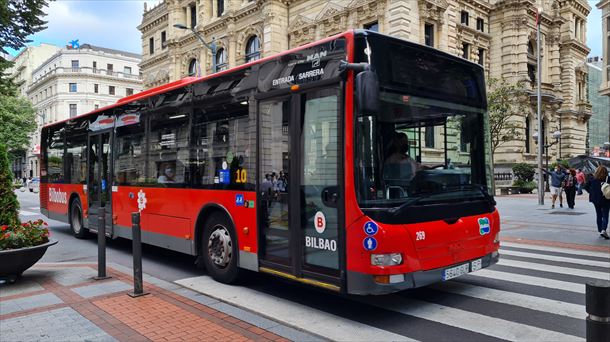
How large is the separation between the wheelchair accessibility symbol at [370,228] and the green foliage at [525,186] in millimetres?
31294

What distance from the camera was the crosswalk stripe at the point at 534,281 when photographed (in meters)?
6.44

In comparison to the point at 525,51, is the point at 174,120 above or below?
below

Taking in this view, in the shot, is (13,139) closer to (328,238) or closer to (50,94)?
(50,94)

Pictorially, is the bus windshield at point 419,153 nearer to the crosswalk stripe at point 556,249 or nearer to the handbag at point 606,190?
the crosswalk stripe at point 556,249

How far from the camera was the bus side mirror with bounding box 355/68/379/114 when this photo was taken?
4613 mm

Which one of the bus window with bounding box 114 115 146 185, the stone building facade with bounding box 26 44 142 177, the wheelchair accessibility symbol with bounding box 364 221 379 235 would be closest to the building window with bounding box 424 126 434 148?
the wheelchair accessibility symbol with bounding box 364 221 379 235

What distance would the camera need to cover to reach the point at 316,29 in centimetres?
3606

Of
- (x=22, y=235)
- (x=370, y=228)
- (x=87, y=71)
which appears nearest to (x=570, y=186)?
(x=370, y=228)

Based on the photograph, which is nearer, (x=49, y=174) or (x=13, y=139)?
(x=49, y=174)

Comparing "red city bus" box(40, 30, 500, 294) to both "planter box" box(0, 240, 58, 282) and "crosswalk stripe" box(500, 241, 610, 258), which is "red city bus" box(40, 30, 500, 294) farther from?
Answer: "crosswalk stripe" box(500, 241, 610, 258)

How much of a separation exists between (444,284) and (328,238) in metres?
2.49

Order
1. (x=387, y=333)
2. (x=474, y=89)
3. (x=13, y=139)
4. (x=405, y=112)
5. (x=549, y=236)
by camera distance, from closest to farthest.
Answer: (x=387, y=333)
(x=405, y=112)
(x=474, y=89)
(x=549, y=236)
(x=13, y=139)

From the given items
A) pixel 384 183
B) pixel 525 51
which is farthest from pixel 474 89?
pixel 525 51

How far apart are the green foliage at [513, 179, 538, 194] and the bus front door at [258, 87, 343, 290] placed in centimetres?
3078
